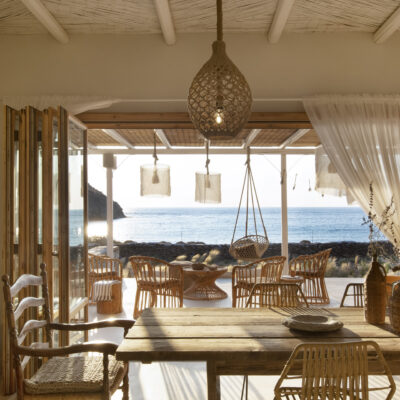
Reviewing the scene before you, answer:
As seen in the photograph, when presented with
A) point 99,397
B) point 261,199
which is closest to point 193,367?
point 99,397

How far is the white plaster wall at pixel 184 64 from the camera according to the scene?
146 inches

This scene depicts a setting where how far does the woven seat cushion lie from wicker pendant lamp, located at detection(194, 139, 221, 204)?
482 cm

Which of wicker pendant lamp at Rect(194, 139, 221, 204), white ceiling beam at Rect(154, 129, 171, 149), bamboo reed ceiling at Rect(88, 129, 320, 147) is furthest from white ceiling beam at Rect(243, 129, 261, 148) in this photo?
white ceiling beam at Rect(154, 129, 171, 149)

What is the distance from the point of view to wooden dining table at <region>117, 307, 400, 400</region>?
1900 millimetres

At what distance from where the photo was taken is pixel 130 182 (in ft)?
83.7

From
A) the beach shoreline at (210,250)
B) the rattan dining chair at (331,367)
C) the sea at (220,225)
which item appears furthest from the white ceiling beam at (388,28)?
the sea at (220,225)

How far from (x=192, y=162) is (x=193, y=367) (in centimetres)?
2178

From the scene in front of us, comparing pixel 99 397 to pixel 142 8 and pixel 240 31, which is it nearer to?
pixel 142 8

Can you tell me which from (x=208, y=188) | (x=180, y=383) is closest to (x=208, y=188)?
(x=208, y=188)

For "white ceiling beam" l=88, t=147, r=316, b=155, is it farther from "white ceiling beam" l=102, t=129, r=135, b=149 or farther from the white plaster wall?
the white plaster wall

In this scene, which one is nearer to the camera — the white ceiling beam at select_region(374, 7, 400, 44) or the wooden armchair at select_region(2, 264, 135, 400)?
the wooden armchair at select_region(2, 264, 135, 400)

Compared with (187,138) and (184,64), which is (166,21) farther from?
(187,138)

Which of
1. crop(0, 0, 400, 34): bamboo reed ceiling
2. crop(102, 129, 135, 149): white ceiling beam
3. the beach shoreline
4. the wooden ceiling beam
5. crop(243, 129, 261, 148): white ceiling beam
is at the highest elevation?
crop(0, 0, 400, 34): bamboo reed ceiling

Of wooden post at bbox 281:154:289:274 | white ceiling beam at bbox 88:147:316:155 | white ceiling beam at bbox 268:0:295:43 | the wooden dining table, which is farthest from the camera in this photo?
white ceiling beam at bbox 88:147:316:155
